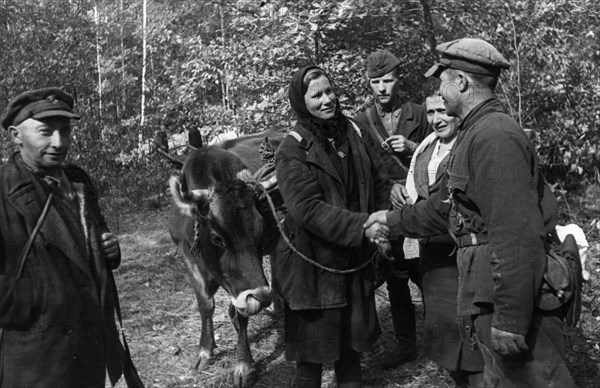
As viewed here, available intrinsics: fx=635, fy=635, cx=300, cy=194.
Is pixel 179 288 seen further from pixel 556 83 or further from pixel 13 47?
pixel 13 47

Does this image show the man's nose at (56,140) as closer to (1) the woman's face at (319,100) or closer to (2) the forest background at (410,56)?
(1) the woman's face at (319,100)

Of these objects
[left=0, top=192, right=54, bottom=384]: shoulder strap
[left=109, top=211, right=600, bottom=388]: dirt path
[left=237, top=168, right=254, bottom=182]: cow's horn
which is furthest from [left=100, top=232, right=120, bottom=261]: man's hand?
[left=109, top=211, right=600, bottom=388]: dirt path

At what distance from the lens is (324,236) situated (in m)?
3.74

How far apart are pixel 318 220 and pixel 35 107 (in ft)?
5.32

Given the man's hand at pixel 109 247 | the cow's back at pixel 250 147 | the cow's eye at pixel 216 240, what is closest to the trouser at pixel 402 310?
the cow's eye at pixel 216 240

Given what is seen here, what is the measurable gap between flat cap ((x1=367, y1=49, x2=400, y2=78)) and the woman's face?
1.50 meters

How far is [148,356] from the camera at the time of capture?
5.66m

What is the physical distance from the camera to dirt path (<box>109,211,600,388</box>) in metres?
5.03

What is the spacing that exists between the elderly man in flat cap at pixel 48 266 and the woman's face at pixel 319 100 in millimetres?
1434

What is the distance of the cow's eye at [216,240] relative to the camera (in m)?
4.42

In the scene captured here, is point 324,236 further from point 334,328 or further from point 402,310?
point 402,310

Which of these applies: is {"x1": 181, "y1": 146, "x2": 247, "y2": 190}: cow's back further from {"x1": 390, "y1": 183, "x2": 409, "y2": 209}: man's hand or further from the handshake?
the handshake

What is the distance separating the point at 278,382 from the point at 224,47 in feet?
17.8

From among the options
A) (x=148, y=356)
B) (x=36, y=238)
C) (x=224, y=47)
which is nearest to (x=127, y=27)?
(x=224, y=47)
